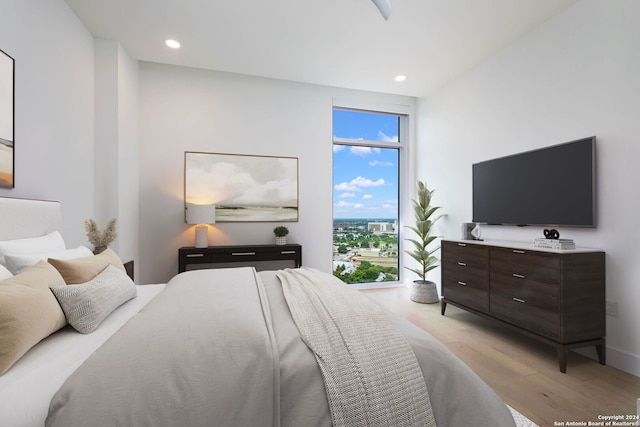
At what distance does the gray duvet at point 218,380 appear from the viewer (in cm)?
78

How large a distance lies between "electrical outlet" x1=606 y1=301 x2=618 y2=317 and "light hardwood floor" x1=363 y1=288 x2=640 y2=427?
0.38 m

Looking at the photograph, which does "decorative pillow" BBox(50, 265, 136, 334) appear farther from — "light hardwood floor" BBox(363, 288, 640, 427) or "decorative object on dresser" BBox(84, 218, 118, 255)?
"light hardwood floor" BBox(363, 288, 640, 427)

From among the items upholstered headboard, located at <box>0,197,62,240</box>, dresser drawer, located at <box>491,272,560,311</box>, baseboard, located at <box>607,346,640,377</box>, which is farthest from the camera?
dresser drawer, located at <box>491,272,560,311</box>

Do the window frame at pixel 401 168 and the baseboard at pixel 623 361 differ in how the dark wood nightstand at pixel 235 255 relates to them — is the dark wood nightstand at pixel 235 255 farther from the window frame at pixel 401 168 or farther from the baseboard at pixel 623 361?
the baseboard at pixel 623 361

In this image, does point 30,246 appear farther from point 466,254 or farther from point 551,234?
point 551,234

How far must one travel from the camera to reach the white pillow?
144cm

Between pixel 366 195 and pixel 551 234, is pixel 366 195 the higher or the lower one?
the higher one

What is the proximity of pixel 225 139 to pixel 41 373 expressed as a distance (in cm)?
332

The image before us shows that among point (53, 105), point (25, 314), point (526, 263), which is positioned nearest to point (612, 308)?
point (526, 263)

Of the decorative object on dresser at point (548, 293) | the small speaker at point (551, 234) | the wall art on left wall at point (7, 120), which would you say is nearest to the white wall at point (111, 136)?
the wall art on left wall at point (7, 120)

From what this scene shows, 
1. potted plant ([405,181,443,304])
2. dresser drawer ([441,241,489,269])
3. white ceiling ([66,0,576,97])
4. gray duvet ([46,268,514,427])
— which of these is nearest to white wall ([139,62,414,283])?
white ceiling ([66,0,576,97])

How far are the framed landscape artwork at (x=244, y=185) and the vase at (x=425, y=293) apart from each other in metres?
1.89

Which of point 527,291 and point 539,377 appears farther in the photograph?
point 527,291

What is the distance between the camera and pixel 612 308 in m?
2.19
